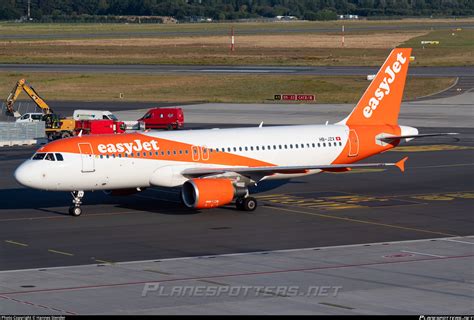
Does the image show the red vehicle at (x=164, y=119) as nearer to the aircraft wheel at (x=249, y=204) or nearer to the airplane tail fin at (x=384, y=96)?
the airplane tail fin at (x=384, y=96)

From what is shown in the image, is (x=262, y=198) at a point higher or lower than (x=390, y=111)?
lower

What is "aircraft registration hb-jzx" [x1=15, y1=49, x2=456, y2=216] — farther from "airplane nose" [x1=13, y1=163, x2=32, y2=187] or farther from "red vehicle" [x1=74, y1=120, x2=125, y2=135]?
"red vehicle" [x1=74, y1=120, x2=125, y2=135]

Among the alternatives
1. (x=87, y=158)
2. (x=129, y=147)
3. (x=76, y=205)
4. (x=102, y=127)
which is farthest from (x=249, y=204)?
(x=102, y=127)

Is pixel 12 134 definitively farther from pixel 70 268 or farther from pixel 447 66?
pixel 447 66

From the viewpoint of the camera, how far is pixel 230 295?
33.8 metres

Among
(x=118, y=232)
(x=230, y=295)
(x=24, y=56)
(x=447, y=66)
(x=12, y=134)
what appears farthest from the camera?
(x=24, y=56)

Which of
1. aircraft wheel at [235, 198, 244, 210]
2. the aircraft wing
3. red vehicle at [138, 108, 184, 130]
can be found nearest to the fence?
red vehicle at [138, 108, 184, 130]

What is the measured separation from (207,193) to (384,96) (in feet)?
50.1

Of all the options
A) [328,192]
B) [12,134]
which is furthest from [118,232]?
→ [12,134]

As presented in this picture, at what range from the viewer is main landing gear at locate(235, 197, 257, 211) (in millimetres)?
52688

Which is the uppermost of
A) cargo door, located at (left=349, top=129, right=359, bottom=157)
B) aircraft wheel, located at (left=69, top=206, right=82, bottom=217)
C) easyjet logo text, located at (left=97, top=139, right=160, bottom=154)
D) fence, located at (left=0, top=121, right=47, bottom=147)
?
easyjet logo text, located at (left=97, top=139, right=160, bottom=154)

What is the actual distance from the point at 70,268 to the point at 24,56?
155 metres

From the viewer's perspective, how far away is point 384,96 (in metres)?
60.0

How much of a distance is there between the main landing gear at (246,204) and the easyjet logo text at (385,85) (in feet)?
34.2
